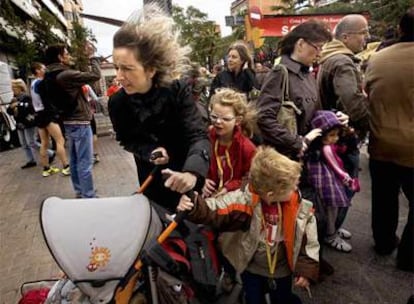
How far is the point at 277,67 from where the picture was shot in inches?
104

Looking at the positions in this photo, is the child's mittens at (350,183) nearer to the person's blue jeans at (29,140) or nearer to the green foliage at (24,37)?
the person's blue jeans at (29,140)

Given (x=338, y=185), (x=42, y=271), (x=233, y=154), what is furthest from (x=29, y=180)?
(x=338, y=185)

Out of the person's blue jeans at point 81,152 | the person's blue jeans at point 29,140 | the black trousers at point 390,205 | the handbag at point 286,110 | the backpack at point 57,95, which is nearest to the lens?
the handbag at point 286,110

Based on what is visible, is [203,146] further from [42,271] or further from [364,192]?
[364,192]

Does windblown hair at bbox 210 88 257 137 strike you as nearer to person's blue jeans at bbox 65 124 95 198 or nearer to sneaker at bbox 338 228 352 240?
sneaker at bbox 338 228 352 240

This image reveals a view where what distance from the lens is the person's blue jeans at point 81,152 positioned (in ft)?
14.8

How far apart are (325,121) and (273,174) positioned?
812 millimetres

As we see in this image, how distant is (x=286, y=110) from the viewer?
2613mm

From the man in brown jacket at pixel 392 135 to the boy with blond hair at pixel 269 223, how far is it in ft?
3.48

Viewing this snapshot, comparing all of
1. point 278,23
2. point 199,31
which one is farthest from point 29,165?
point 199,31

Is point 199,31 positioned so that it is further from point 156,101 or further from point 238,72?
point 156,101

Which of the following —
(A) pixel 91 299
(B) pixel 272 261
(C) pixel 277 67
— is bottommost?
(B) pixel 272 261

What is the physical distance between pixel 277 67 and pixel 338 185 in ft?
3.09

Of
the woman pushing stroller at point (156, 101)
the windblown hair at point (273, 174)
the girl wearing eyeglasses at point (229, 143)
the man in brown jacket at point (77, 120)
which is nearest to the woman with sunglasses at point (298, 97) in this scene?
the girl wearing eyeglasses at point (229, 143)
